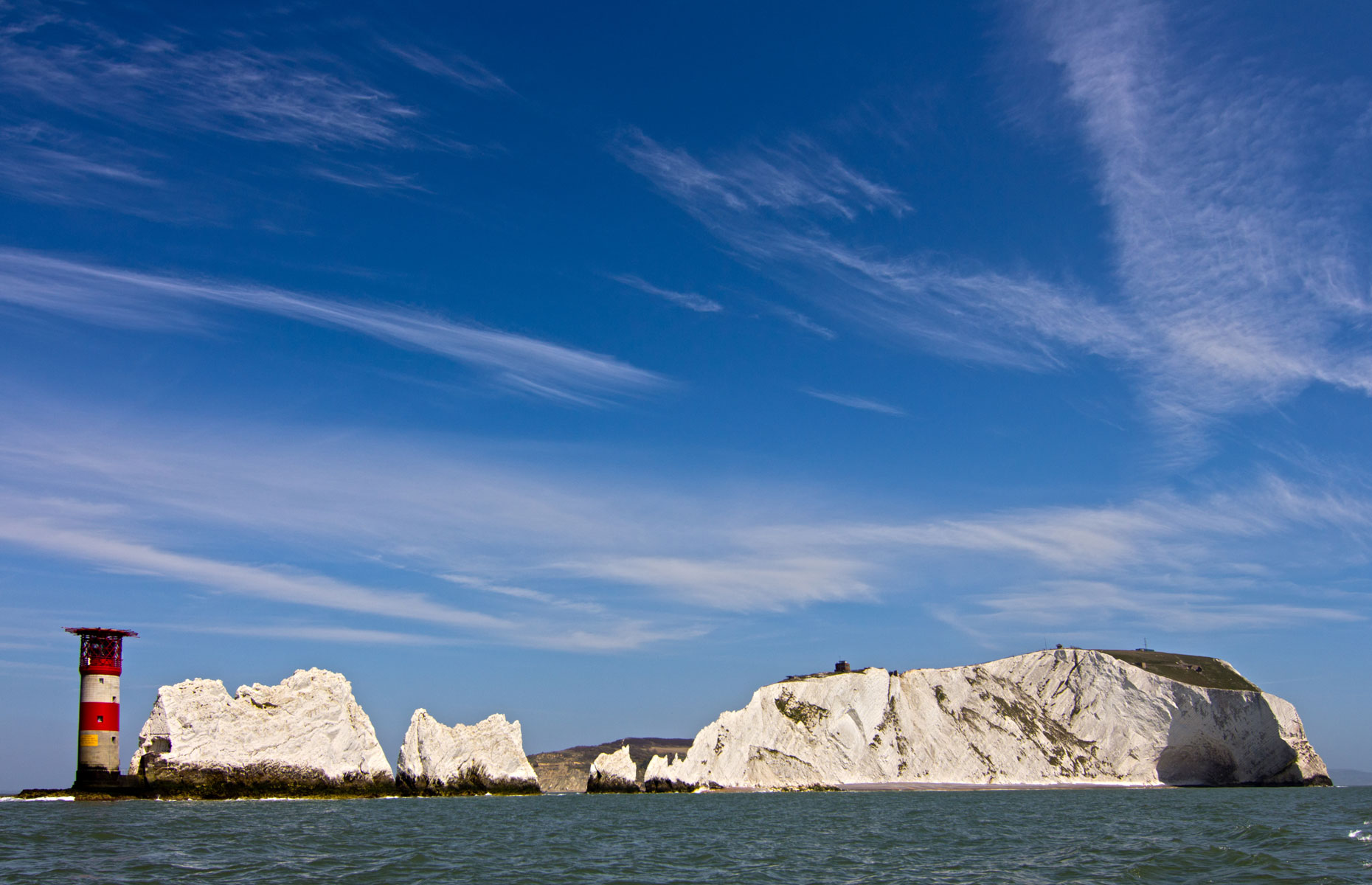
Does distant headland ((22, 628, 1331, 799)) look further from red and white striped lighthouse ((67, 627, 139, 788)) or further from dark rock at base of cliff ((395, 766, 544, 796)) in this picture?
red and white striped lighthouse ((67, 627, 139, 788))

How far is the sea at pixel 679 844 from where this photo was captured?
24.6m

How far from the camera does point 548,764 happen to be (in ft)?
465

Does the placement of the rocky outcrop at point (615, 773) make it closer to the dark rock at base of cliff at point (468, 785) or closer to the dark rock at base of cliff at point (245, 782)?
the dark rock at base of cliff at point (468, 785)

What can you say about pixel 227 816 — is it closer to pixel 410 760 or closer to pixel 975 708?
pixel 410 760

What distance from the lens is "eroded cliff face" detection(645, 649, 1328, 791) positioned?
93625 millimetres

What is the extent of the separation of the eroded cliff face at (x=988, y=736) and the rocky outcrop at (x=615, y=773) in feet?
7.23

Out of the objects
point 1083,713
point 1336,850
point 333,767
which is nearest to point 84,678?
point 333,767

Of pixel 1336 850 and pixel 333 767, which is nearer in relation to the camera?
pixel 1336 850

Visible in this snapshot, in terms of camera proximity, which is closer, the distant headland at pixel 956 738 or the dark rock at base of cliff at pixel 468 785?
the dark rock at base of cliff at pixel 468 785

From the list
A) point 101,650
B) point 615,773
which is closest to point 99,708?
point 101,650

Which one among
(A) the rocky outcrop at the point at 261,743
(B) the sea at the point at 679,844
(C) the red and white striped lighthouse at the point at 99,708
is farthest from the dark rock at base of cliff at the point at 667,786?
(C) the red and white striped lighthouse at the point at 99,708

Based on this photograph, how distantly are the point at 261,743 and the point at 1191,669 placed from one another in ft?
327

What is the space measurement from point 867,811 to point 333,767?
34.7m

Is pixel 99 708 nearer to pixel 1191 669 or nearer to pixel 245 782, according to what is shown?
pixel 245 782
